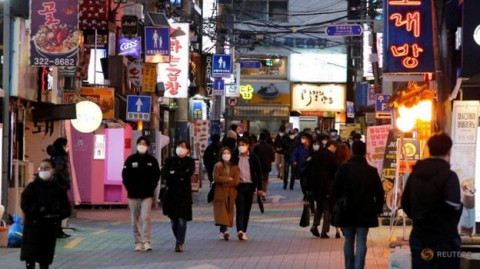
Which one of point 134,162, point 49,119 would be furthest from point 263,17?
point 134,162

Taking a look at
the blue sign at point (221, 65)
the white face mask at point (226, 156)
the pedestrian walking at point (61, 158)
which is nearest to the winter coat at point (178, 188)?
the white face mask at point (226, 156)

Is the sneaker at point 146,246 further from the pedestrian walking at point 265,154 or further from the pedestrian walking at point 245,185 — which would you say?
the pedestrian walking at point 265,154

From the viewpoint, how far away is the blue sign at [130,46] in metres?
30.6

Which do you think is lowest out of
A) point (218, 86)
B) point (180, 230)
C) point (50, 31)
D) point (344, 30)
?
point (180, 230)

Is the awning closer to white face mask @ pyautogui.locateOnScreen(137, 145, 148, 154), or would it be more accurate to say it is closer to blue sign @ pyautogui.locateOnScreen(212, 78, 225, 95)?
blue sign @ pyautogui.locateOnScreen(212, 78, 225, 95)

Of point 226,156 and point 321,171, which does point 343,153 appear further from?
point 226,156

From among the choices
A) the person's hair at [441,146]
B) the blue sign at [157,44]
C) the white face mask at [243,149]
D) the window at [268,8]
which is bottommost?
the white face mask at [243,149]

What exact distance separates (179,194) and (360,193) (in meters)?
5.31

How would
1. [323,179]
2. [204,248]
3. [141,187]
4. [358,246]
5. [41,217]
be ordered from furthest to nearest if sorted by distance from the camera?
[323,179], [204,248], [141,187], [41,217], [358,246]

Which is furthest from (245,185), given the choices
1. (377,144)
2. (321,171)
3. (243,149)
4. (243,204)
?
(377,144)

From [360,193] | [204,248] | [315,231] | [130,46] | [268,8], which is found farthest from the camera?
[268,8]

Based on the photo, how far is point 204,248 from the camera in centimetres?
1794

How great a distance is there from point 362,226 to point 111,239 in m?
7.74

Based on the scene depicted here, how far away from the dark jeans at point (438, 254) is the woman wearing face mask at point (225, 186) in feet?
30.0
